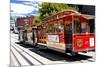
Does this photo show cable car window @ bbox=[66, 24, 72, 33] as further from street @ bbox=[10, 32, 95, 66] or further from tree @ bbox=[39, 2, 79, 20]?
Result: street @ bbox=[10, 32, 95, 66]

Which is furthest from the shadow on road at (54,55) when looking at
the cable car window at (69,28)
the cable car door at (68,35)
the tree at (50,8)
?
the tree at (50,8)

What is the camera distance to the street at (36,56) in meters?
3.01

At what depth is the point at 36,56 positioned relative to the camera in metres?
3.19

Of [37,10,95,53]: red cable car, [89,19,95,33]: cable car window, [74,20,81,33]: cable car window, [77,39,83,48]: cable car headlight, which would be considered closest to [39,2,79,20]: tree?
[37,10,95,53]: red cable car

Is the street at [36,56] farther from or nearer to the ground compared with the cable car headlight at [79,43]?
nearer to the ground

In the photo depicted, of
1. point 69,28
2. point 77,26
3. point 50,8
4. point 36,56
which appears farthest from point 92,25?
point 36,56

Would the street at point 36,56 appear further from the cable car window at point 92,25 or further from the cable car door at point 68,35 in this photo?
the cable car window at point 92,25

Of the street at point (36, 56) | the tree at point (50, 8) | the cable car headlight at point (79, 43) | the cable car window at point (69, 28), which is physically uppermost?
the tree at point (50, 8)

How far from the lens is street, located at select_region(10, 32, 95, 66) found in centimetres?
301

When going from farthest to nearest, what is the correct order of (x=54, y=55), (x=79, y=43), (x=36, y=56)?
(x=79, y=43) → (x=54, y=55) → (x=36, y=56)

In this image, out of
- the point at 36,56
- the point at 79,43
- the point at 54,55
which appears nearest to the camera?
the point at 36,56

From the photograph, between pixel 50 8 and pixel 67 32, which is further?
pixel 67 32

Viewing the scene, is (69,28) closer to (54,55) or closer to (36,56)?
(54,55)
